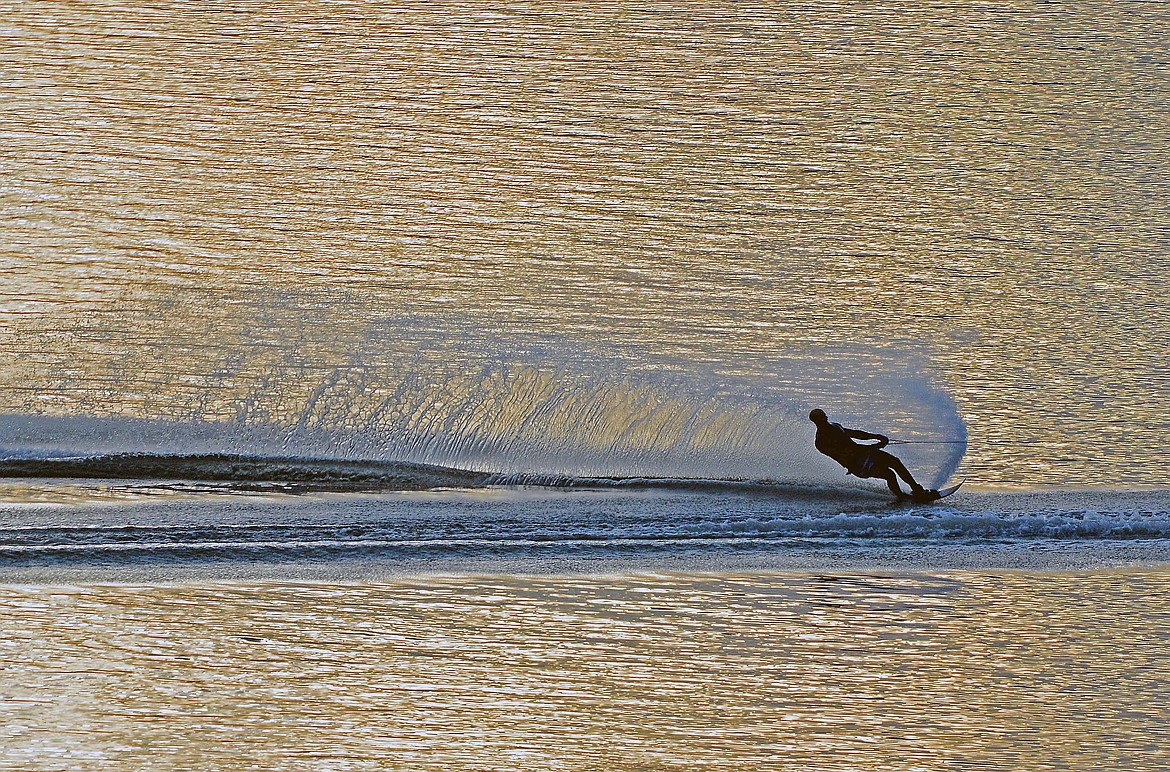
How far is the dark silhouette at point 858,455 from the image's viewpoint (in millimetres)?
13008

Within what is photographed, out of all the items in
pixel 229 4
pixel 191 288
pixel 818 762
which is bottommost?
pixel 818 762

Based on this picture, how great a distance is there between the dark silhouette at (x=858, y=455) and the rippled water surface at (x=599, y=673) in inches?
50.2

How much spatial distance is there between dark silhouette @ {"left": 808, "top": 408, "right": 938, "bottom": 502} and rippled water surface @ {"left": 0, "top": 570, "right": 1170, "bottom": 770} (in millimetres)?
1276

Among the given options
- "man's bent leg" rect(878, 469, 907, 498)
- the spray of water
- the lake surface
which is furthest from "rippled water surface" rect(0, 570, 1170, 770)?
the spray of water

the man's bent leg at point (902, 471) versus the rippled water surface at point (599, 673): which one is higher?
the man's bent leg at point (902, 471)

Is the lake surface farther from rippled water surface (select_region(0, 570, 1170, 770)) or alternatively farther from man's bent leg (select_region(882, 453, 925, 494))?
man's bent leg (select_region(882, 453, 925, 494))

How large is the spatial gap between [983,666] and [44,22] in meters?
21.6

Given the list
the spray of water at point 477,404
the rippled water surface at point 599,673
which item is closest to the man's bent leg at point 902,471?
the spray of water at point 477,404

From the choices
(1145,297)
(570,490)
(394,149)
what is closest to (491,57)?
(394,149)

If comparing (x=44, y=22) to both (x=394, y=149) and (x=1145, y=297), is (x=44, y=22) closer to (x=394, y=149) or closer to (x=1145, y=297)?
(x=394, y=149)

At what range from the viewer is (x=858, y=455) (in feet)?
42.9

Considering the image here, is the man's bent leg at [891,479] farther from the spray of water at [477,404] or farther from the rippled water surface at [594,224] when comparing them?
the rippled water surface at [594,224]

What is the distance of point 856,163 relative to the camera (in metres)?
22.2

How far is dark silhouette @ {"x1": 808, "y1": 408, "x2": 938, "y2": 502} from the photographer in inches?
512
